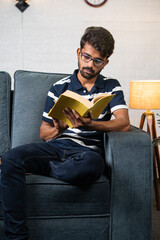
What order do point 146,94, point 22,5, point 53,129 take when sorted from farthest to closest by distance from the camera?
point 22,5, point 146,94, point 53,129

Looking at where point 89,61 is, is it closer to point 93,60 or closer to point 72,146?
point 93,60

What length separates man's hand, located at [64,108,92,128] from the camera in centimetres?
132

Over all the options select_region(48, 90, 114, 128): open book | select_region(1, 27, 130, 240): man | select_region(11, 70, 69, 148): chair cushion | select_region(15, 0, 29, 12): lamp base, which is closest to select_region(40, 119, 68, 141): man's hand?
select_region(1, 27, 130, 240): man

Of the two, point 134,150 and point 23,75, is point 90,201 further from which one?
point 23,75

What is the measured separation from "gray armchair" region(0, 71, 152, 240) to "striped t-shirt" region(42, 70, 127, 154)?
0.12m

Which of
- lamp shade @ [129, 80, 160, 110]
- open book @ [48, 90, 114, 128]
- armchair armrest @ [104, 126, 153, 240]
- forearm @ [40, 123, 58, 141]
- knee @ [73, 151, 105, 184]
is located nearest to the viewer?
open book @ [48, 90, 114, 128]

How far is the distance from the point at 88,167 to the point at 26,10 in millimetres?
2027

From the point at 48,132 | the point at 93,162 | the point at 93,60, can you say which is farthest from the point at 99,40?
the point at 93,162

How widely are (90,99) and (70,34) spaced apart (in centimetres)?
142

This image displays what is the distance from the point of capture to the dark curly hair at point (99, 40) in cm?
162

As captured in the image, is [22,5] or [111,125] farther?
[22,5]

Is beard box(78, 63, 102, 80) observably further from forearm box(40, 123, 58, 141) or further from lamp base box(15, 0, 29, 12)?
lamp base box(15, 0, 29, 12)

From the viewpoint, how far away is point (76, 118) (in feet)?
4.42

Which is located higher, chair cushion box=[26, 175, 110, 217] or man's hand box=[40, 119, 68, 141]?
man's hand box=[40, 119, 68, 141]
